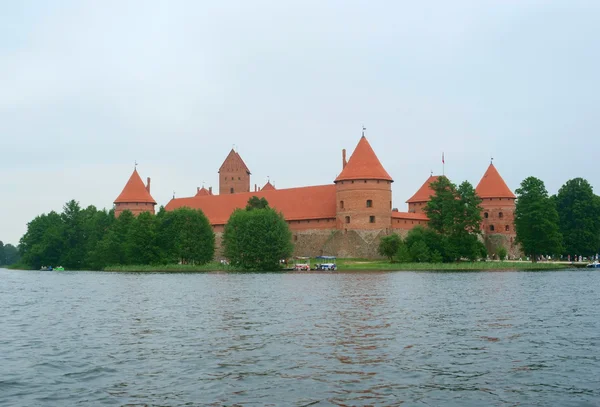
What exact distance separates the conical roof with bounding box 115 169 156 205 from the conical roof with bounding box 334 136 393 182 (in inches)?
1035

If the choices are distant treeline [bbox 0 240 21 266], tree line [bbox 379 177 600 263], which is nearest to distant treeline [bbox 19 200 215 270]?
tree line [bbox 379 177 600 263]

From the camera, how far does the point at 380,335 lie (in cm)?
1465

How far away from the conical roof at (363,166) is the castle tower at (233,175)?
108 feet

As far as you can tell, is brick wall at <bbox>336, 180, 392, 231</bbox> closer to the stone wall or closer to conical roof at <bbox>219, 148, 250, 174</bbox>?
the stone wall

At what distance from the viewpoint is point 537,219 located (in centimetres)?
5306

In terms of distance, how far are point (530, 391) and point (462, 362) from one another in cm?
208

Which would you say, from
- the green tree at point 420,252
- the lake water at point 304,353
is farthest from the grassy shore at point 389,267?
the lake water at point 304,353

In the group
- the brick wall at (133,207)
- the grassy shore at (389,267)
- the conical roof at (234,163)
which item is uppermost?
the conical roof at (234,163)

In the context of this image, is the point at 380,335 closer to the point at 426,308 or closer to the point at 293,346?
the point at 293,346

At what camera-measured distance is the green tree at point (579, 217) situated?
57.8 m

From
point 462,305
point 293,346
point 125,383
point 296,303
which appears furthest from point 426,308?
point 125,383

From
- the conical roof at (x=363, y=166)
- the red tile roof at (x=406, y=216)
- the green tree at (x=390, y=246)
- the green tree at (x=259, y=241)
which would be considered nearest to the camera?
the green tree at (x=259, y=241)

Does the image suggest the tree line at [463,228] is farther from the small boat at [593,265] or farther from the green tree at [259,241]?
the green tree at [259,241]

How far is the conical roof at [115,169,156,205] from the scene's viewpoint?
78375 mm
